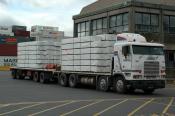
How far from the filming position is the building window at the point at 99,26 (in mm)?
49562

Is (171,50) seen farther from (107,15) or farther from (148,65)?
(148,65)

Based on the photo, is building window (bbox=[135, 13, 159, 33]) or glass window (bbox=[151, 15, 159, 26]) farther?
glass window (bbox=[151, 15, 159, 26])

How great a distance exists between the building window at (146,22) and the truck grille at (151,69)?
21.9 m

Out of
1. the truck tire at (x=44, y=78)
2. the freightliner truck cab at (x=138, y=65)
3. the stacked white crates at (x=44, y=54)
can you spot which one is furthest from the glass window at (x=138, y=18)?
the freightliner truck cab at (x=138, y=65)

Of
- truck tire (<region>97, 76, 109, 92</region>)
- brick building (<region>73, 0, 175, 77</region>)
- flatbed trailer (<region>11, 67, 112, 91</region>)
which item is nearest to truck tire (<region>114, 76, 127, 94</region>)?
flatbed trailer (<region>11, 67, 112, 91</region>)

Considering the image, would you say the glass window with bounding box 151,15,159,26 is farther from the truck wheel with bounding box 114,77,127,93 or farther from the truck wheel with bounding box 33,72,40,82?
the truck wheel with bounding box 114,77,127,93

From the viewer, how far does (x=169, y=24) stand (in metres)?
47.9

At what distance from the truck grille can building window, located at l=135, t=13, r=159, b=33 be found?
21.9 meters

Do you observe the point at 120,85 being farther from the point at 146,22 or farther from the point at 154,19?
the point at 154,19

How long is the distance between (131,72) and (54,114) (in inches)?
375

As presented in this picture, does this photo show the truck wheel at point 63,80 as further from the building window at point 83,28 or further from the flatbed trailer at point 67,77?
the building window at point 83,28

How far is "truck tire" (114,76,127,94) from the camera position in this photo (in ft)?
74.8

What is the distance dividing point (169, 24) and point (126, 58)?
86.2ft

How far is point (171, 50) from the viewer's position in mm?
47250
